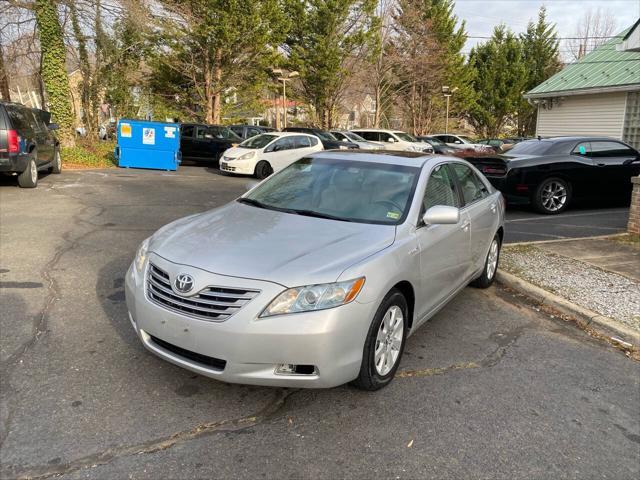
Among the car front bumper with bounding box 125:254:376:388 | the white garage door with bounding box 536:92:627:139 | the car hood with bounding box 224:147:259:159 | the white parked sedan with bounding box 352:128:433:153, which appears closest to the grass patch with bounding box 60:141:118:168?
the car hood with bounding box 224:147:259:159

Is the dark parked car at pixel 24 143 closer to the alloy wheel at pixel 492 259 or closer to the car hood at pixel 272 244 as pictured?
the car hood at pixel 272 244

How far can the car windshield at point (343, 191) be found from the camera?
3.86 metres

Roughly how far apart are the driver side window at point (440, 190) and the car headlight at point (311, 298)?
1.29 m

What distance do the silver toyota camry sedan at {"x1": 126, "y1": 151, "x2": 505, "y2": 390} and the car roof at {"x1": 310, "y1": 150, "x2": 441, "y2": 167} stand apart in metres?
0.03

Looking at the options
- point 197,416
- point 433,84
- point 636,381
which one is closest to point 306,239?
point 197,416

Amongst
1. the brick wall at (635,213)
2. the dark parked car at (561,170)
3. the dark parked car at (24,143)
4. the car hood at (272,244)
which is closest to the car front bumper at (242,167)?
the dark parked car at (24,143)

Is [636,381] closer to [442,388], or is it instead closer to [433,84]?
[442,388]

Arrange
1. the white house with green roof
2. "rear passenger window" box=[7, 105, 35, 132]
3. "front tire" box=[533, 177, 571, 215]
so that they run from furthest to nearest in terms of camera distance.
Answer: the white house with green roof → "rear passenger window" box=[7, 105, 35, 132] → "front tire" box=[533, 177, 571, 215]

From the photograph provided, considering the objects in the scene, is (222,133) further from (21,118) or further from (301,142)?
(21,118)

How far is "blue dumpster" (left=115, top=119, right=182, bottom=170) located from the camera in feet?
54.0

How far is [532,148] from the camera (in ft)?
34.5

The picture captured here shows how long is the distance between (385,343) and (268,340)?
2.92ft

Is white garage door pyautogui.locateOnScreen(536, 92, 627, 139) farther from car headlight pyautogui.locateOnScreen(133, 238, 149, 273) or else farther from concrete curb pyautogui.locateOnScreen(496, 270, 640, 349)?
car headlight pyautogui.locateOnScreen(133, 238, 149, 273)

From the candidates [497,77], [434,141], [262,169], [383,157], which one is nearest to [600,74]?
[434,141]
